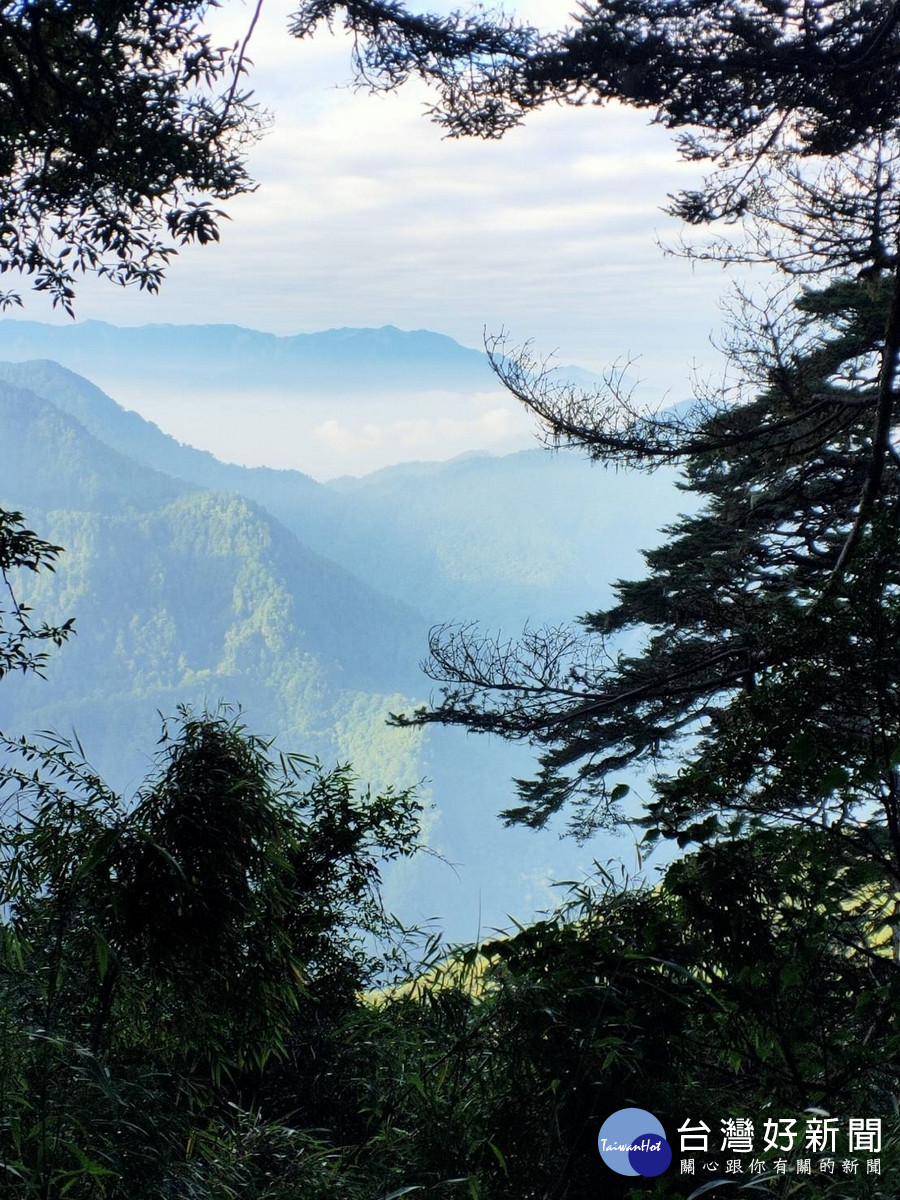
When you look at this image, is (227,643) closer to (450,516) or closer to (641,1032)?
(450,516)

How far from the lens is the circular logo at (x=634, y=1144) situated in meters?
1.21

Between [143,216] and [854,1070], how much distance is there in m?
3.08

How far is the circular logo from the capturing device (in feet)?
3.95

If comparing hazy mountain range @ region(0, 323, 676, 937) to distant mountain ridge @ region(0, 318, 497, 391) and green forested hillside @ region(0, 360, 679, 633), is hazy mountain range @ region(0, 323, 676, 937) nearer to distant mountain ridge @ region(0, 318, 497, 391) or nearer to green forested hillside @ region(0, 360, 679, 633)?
green forested hillside @ region(0, 360, 679, 633)

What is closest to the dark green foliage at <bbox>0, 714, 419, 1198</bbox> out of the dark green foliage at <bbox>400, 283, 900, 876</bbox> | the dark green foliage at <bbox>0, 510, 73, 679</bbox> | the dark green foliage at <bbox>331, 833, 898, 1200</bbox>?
the dark green foliage at <bbox>331, 833, 898, 1200</bbox>

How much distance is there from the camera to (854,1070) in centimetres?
127

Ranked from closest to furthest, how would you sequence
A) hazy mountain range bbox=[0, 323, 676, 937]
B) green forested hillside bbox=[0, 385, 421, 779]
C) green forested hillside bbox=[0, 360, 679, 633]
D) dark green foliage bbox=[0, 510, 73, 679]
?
dark green foliage bbox=[0, 510, 73, 679] < hazy mountain range bbox=[0, 323, 676, 937] < green forested hillside bbox=[0, 385, 421, 779] < green forested hillside bbox=[0, 360, 679, 633]

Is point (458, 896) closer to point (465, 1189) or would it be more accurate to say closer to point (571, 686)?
point (571, 686)

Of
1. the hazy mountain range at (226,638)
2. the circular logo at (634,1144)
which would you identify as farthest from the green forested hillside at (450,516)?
the circular logo at (634,1144)

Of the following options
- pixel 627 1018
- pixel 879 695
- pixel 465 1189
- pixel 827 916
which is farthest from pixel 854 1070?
pixel 879 695

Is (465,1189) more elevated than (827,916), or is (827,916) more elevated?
(827,916)

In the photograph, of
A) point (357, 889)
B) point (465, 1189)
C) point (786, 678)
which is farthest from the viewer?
point (357, 889)

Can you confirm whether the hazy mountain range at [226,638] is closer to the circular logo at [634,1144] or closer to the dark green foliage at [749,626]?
the dark green foliage at [749,626]

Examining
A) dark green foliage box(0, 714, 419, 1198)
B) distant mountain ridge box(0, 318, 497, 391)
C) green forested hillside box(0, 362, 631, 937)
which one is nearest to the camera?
dark green foliage box(0, 714, 419, 1198)
